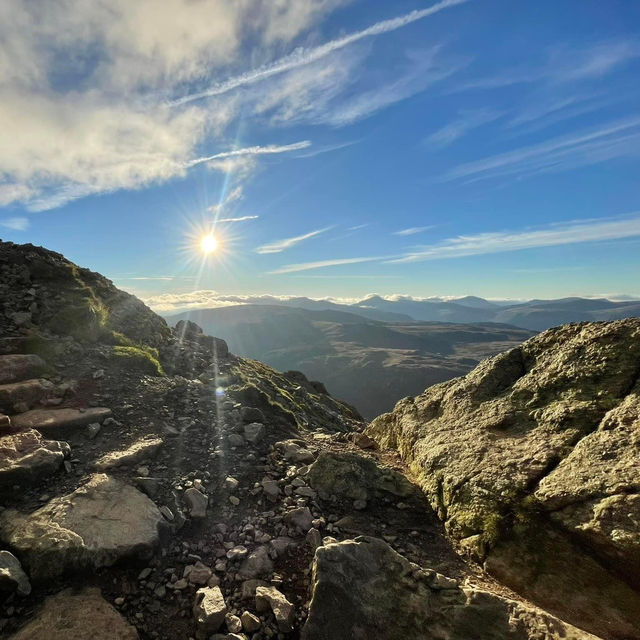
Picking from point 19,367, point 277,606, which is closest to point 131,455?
point 277,606

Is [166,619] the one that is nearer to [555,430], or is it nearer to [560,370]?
[555,430]

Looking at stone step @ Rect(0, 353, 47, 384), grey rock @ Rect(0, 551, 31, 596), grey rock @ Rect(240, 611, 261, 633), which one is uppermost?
stone step @ Rect(0, 353, 47, 384)

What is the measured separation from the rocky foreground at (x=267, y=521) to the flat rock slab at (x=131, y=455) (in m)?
0.06

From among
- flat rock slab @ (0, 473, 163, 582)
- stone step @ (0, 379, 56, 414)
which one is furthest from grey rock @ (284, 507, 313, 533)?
stone step @ (0, 379, 56, 414)

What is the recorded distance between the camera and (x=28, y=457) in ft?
34.0

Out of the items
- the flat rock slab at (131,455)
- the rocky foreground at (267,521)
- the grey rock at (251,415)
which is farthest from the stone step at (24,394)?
Result: the grey rock at (251,415)

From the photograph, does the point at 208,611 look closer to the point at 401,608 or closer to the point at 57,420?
the point at 401,608

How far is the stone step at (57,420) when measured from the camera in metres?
12.4

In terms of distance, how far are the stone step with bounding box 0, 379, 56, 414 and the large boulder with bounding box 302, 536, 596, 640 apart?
12408 mm

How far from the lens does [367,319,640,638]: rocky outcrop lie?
7277mm

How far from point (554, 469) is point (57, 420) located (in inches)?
616

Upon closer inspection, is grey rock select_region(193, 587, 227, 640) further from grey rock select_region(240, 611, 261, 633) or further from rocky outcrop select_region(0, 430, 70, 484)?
rocky outcrop select_region(0, 430, 70, 484)

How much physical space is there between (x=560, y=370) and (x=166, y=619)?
12.8 metres

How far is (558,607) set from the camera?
7250 millimetres
